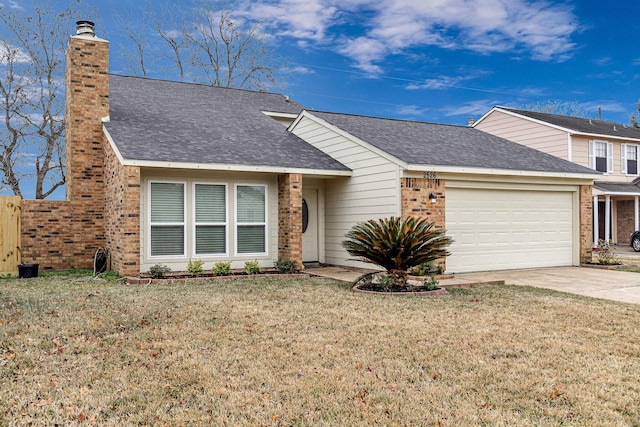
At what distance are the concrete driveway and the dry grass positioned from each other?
137 centimetres

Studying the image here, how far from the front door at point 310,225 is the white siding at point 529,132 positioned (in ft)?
42.6

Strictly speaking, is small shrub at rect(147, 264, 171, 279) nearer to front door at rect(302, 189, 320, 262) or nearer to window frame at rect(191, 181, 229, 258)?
window frame at rect(191, 181, 229, 258)

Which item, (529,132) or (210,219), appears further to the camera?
(529,132)

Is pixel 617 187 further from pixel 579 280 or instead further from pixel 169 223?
pixel 169 223

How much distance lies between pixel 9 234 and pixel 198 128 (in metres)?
5.22

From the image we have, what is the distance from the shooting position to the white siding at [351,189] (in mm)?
11688

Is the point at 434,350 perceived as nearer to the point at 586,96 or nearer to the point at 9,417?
the point at 9,417

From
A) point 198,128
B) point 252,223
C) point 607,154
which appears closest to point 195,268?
point 252,223

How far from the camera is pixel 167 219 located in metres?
11.4

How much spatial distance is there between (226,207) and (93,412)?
8.56 m

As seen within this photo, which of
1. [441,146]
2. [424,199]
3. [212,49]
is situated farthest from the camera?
[212,49]

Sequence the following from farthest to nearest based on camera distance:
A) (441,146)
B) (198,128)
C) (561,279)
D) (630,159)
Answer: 1. (630,159)
2. (198,128)
3. (441,146)
4. (561,279)

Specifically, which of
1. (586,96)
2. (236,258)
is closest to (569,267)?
(236,258)

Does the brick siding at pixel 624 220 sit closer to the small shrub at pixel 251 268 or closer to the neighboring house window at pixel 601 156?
the neighboring house window at pixel 601 156
